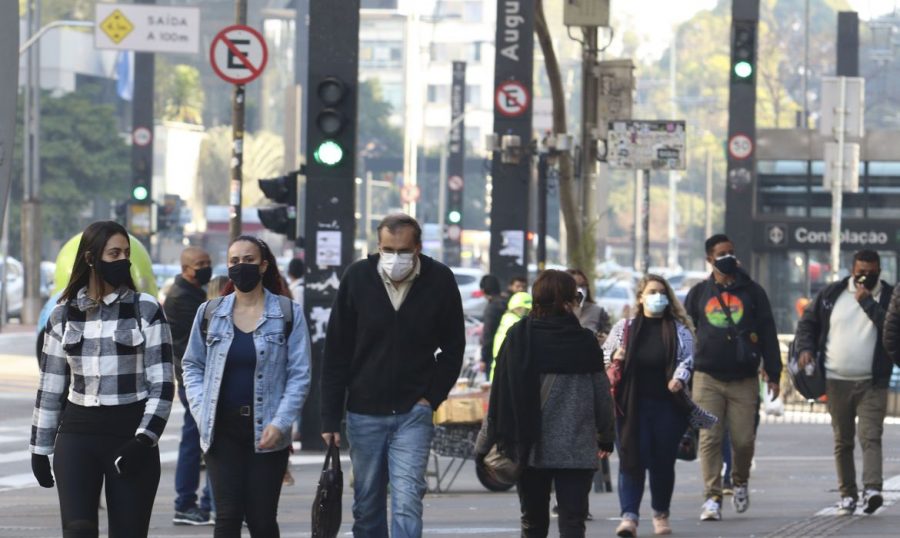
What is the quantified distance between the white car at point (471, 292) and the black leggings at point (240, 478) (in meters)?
38.3

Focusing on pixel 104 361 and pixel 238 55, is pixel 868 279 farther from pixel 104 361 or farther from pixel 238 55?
pixel 238 55

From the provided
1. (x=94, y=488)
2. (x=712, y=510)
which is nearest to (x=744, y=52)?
(x=712, y=510)

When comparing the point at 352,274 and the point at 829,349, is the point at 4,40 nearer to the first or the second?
the point at 352,274

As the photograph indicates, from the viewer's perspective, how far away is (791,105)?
406 ft

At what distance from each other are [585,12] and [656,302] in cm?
1407

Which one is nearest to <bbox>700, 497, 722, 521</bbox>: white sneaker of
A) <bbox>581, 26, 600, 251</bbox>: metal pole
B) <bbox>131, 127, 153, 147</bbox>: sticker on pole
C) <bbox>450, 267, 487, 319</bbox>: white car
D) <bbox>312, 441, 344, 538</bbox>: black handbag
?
<bbox>312, 441, 344, 538</bbox>: black handbag

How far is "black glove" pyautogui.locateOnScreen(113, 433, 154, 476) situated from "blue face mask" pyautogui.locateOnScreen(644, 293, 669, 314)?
4.84m

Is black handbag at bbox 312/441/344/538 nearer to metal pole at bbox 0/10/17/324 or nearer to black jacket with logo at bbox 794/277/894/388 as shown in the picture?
metal pole at bbox 0/10/17/324

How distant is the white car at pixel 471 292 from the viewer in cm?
4941

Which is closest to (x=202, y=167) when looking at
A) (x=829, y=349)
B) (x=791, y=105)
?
(x=791, y=105)

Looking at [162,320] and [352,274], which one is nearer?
[162,320]

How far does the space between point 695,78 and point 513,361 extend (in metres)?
163

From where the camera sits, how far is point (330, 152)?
740 inches

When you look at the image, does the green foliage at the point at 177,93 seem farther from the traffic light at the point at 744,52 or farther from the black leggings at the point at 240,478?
the black leggings at the point at 240,478
